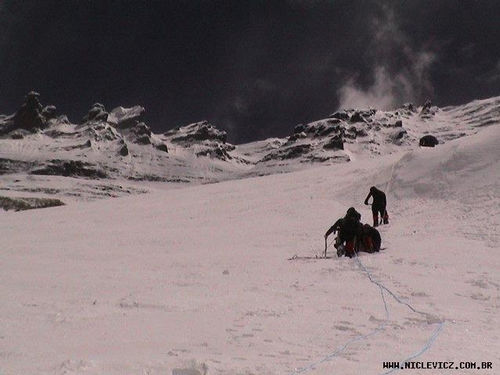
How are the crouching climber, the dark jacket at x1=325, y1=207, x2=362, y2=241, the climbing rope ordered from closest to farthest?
the climbing rope, the crouching climber, the dark jacket at x1=325, y1=207, x2=362, y2=241

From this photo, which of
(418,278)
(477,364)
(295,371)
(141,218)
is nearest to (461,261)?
(418,278)

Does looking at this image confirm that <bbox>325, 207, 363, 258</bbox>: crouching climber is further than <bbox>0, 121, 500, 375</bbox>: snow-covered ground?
Yes

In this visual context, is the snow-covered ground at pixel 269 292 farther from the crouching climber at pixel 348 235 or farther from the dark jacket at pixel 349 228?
the dark jacket at pixel 349 228

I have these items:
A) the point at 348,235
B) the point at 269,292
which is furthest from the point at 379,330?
the point at 348,235

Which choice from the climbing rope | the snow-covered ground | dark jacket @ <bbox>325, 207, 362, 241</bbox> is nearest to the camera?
the climbing rope

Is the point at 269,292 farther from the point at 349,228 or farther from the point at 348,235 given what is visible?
the point at 349,228

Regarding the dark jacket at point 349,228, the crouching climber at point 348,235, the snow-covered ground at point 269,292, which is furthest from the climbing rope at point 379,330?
the dark jacket at point 349,228

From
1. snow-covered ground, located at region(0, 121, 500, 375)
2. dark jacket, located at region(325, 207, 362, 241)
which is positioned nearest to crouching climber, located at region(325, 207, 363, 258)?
dark jacket, located at region(325, 207, 362, 241)

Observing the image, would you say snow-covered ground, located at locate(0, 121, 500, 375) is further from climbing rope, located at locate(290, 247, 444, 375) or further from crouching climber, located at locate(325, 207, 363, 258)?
crouching climber, located at locate(325, 207, 363, 258)

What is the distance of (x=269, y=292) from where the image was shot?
7336 mm

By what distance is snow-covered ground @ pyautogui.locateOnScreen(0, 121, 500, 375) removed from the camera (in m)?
4.55

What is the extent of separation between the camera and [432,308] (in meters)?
6.35

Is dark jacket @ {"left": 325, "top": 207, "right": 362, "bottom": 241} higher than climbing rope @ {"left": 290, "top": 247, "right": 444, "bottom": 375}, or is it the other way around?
dark jacket @ {"left": 325, "top": 207, "right": 362, "bottom": 241}

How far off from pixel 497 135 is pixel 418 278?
503 inches
